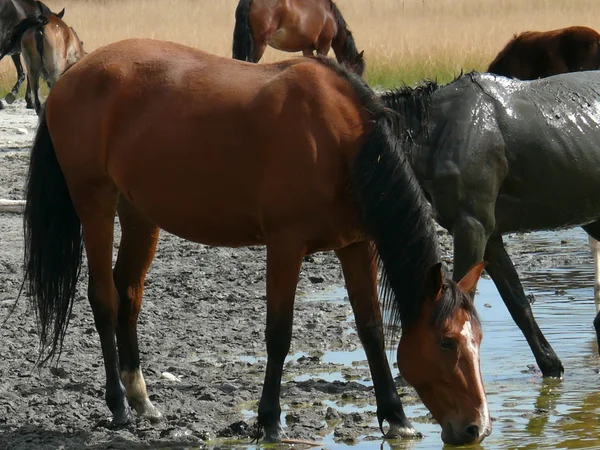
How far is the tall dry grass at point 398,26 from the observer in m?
20.0

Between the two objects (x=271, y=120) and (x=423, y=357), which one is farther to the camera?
(x=271, y=120)

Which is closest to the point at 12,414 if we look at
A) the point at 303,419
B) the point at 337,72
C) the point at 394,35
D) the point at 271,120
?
the point at 303,419

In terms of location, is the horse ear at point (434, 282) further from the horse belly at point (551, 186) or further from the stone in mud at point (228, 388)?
the stone in mud at point (228, 388)

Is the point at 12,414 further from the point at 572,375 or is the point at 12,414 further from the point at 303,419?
the point at 572,375

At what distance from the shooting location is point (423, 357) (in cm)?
452

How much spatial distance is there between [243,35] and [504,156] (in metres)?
9.28

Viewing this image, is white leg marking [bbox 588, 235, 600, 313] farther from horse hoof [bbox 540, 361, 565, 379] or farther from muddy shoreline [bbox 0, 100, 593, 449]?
horse hoof [bbox 540, 361, 565, 379]

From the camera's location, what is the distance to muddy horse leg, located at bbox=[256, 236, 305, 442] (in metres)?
4.89

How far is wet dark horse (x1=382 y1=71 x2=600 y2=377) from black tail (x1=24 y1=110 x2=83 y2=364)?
159 centimetres

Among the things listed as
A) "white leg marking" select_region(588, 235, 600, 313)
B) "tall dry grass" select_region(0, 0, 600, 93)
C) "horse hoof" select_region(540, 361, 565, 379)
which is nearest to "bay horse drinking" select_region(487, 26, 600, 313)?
"white leg marking" select_region(588, 235, 600, 313)

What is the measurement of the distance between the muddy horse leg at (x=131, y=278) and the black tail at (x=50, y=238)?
0.24 meters

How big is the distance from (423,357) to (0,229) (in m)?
5.77

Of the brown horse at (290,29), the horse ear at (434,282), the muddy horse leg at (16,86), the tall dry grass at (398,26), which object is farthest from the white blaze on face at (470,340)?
the tall dry grass at (398,26)

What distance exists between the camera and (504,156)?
5.79 metres
